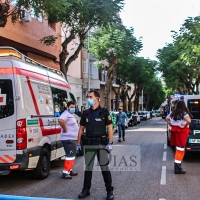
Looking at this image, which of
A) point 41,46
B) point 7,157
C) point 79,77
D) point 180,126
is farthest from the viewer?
point 79,77

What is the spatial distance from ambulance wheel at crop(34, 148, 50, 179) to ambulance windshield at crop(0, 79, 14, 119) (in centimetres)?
136

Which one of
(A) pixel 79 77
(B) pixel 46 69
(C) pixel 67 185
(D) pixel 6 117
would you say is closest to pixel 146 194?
(C) pixel 67 185

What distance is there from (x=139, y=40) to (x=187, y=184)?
24.5 meters

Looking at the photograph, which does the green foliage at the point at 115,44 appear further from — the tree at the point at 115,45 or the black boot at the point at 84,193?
the black boot at the point at 84,193

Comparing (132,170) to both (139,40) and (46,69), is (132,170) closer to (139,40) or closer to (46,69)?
(46,69)

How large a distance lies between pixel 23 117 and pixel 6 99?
0.51m

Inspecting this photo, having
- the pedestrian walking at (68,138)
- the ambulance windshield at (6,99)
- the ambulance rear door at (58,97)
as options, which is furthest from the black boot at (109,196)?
the ambulance rear door at (58,97)

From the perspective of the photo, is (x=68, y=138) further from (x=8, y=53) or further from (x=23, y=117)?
(x=8, y=53)

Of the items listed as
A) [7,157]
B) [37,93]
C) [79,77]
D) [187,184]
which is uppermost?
[79,77]

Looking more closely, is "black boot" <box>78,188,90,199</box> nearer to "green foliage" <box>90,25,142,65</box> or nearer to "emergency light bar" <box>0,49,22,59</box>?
"emergency light bar" <box>0,49,22,59</box>

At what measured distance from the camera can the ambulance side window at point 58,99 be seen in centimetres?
905

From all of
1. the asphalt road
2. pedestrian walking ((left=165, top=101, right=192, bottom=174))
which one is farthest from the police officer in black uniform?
pedestrian walking ((left=165, top=101, right=192, bottom=174))

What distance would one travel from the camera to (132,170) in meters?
9.16

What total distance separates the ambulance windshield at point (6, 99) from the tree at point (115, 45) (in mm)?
21444
